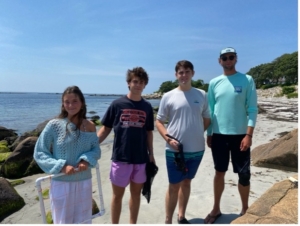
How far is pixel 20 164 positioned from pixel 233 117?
268 inches

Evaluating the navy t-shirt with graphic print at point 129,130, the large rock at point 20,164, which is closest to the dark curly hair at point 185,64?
the navy t-shirt with graphic print at point 129,130

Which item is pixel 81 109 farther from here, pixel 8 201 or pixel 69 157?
pixel 8 201

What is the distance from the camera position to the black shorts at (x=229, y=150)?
12.5ft

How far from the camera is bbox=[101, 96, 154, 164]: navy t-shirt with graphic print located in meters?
3.36

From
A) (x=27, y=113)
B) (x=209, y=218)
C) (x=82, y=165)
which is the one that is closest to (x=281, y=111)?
(x=209, y=218)

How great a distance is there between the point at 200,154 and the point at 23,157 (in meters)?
6.49

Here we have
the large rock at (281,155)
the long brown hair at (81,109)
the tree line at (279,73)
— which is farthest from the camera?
the tree line at (279,73)

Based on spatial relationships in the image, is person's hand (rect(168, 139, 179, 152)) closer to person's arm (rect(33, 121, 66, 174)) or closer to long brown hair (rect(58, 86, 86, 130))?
long brown hair (rect(58, 86, 86, 130))

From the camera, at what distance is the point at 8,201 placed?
17.3 ft

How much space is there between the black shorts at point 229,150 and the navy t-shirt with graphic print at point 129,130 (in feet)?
3.58

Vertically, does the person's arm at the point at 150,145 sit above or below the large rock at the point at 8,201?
above

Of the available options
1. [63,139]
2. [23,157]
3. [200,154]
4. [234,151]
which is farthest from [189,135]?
[23,157]

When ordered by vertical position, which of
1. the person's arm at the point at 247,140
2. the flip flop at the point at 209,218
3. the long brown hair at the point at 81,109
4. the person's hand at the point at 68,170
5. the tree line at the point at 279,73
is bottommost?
the flip flop at the point at 209,218

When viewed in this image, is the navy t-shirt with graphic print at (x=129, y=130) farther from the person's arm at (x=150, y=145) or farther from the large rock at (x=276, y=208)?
the large rock at (x=276, y=208)
